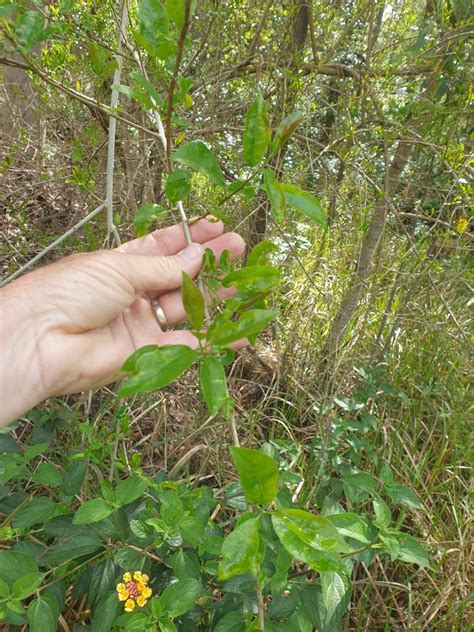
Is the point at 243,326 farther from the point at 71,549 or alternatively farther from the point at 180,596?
the point at 71,549

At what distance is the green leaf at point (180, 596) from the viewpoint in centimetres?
101

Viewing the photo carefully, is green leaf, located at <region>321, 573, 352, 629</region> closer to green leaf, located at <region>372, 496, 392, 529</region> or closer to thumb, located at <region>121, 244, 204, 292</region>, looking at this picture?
green leaf, located at <region>372, 496, 392, 529</region>

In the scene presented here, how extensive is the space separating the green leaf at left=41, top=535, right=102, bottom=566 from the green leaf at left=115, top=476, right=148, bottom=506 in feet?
0.48

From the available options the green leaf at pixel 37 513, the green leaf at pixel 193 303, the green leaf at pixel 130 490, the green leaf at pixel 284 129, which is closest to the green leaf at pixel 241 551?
the green leaf at pixel 193 303

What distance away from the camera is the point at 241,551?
0.70 metres

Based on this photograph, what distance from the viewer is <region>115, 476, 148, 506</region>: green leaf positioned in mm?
1135

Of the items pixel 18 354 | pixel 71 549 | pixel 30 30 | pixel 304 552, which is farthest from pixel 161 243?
pixel 304 552

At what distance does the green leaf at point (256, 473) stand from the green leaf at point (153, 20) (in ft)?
2.35

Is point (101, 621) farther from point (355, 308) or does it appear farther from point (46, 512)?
point (355, 308)

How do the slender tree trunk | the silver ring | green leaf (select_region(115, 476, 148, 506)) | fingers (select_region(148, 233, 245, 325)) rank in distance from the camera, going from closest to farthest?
green leaf (select_region(115, 476, 148, 506)) → fingers (select_region(148, 233, 245, 325)) → the silver ring → the slender tree trunk

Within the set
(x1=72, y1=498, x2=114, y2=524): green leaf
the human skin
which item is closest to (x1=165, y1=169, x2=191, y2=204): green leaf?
the human skin

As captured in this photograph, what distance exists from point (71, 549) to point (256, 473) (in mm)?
708

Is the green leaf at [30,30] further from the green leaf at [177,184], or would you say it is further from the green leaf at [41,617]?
the green leaf at [41,617]

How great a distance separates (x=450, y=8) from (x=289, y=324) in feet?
5.13
